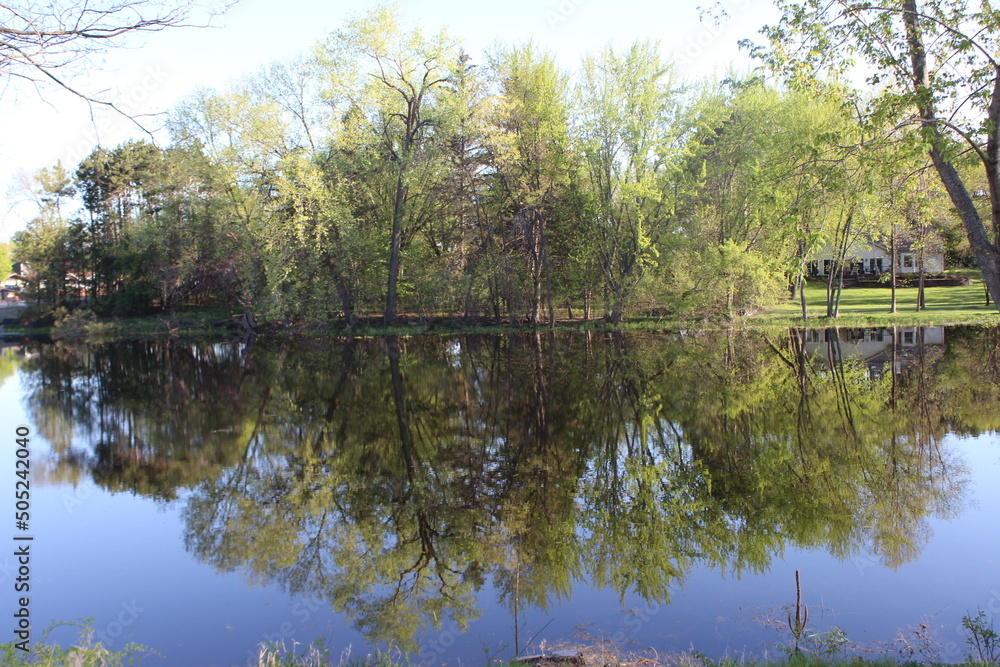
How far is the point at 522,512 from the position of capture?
9.75 m

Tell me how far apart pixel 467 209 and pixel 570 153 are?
603cm

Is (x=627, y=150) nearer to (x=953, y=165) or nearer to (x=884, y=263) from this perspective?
A: (x=953, y=165)

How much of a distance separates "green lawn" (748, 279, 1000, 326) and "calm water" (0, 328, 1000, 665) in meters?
13.0

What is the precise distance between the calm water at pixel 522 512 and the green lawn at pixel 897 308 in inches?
513

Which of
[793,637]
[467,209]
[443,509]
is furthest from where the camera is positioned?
[467,209]

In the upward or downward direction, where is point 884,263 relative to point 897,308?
upward

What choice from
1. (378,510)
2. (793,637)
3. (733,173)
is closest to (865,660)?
(793,637)

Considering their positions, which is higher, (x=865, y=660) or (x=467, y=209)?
(x=467, y=209)

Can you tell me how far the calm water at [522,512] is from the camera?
7.11 metres

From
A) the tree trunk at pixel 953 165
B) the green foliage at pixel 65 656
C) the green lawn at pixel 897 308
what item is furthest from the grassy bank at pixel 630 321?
the green foliage at pixel 65 656

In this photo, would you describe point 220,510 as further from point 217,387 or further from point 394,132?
point 394,132

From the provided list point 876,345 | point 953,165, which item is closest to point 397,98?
point 876,345

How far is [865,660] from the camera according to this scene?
5.82 metres

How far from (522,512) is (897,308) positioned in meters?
36.9
